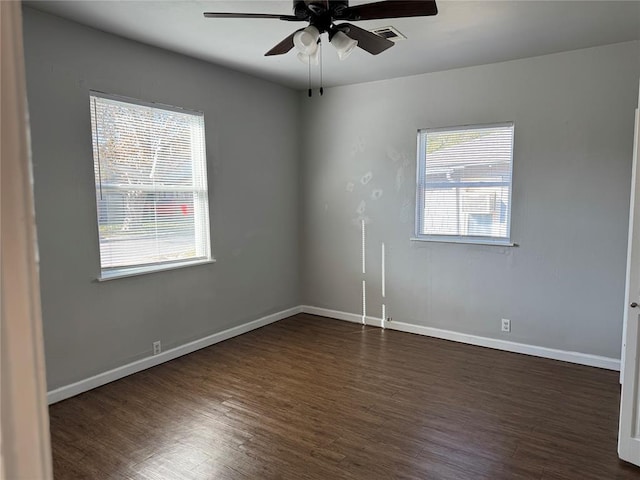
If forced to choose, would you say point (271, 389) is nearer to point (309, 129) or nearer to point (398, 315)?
point (398, 315)

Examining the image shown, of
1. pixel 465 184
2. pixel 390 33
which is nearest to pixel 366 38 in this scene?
pixel 390 33

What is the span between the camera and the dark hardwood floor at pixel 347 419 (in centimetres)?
229

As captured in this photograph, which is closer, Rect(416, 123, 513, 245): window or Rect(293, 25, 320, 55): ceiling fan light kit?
Rect(293, 25, 320, 55): ceiling fan light kit

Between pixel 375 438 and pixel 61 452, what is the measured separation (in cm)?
188

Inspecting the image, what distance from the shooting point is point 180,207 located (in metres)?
3.84

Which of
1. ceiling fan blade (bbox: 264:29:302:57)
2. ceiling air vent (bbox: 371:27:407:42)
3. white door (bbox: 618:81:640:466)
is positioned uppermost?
ceiling air vent (bbox: 371:27:407:42)

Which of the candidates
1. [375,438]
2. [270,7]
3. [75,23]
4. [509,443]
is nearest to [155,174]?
[75,23]

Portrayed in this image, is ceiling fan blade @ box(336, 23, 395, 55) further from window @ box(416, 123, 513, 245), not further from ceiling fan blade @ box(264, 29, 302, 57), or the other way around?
Result: window @ box(416, 123, 513, 245)

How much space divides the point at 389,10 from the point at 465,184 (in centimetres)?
236

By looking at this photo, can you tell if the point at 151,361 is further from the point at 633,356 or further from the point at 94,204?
the point at 633,356

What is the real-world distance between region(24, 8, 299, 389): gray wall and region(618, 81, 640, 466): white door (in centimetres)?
337

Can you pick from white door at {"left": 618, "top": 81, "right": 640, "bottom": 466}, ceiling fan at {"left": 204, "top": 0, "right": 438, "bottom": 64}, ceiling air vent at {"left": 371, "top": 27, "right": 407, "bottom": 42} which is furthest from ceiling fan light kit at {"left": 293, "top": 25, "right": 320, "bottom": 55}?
white door at {"left": 618, "top": 81, "right": 640, "bottom": 466}

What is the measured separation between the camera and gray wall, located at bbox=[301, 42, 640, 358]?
3457mm

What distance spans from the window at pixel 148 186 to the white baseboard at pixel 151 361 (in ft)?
2.63
